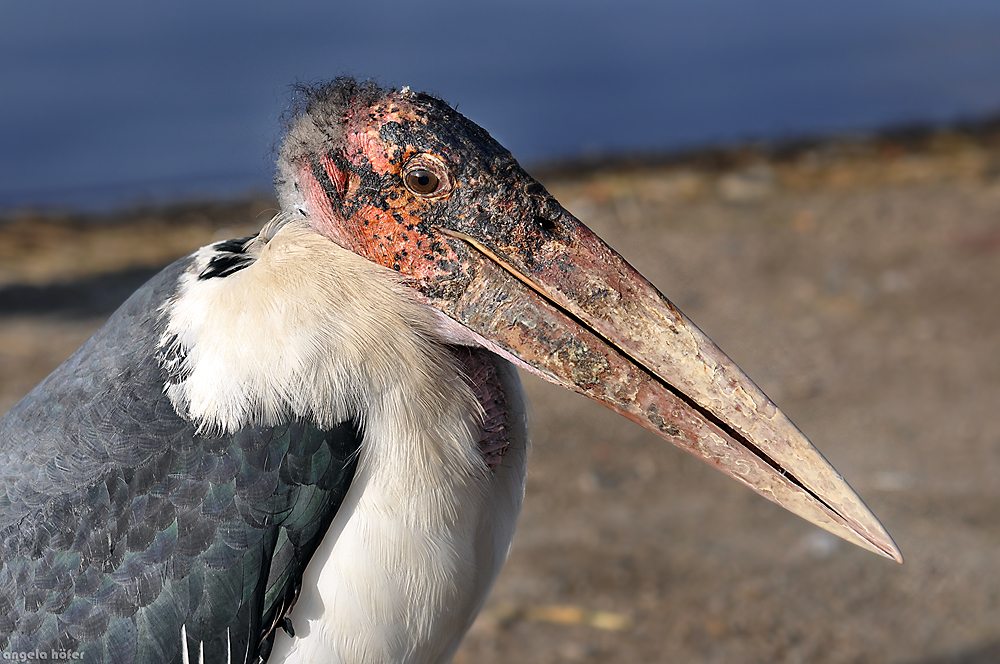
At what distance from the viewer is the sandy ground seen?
3512 millimetres

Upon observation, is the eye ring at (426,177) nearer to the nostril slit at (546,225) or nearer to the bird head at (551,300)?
the bird head at (551,300)

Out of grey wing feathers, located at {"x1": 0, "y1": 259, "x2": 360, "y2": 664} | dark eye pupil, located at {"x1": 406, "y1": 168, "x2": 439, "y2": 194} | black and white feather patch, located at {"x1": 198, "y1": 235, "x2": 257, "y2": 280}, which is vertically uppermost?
dark eye pupil, located at {"x1": 406, "y1": 168, "x2": 439, "y2": 194}

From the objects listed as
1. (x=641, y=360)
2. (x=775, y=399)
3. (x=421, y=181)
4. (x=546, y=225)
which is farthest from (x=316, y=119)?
(x=775, y=399)

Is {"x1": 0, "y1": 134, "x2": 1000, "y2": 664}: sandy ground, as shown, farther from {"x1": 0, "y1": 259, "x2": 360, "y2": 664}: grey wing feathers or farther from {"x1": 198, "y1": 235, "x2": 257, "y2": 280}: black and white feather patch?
{"x1": 0, "y1": 259, "x2": 360, "y2": 664}: grey wing feathers

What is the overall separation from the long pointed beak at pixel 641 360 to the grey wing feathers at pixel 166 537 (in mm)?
360

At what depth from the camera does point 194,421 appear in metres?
1.79

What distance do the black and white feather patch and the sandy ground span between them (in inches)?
8.9

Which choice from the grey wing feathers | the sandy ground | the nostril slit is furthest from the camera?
the sandy ground

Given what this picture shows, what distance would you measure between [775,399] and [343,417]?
339cm

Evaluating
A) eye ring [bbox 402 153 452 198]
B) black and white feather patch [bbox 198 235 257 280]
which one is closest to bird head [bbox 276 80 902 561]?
eye ring [bbox 402 153 452 198]

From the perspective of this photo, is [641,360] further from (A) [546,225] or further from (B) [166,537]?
(B) [166,537]

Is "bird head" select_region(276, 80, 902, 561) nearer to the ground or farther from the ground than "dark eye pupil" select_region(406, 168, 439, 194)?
nearer to the ground

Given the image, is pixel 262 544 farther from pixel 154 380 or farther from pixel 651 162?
pixel 651 162

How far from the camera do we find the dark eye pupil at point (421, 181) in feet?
6.12
